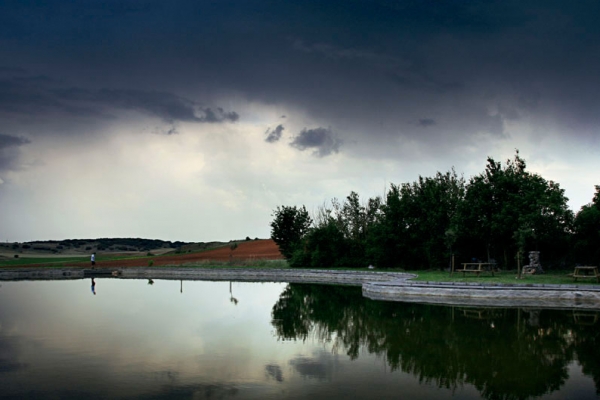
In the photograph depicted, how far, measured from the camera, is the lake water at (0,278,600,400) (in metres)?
8.95

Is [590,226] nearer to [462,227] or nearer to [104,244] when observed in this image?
[462,227]

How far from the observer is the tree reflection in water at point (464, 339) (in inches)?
383

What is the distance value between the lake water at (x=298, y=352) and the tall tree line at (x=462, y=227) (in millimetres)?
12937

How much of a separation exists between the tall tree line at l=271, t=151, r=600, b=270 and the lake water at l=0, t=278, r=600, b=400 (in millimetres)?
12937

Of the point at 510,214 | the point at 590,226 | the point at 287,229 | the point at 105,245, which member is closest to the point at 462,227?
the point at 510,214

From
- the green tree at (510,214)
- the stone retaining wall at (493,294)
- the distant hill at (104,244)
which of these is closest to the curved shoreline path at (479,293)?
the stone retaining wall at (493,294)

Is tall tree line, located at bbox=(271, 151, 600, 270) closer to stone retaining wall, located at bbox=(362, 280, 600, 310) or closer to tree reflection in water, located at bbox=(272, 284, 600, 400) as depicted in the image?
stone retaining wall, located at bbox=(362, 280, 600, 310)

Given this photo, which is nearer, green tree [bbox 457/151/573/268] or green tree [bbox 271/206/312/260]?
green tree [bbox 457/151/573/268]

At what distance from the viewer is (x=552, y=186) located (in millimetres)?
34281

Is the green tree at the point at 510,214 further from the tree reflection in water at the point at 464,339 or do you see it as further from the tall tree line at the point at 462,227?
the tree reflection in water at the point at 464,339

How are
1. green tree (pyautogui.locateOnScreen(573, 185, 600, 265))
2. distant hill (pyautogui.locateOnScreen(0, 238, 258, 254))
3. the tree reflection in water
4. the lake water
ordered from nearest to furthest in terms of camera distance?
the lake water
the tree reflection in water
green tree (pyautogui.locateOnScreen(573, 185, 600, 265))
distant hill (pyautogui.locateOnScreen(0, 238, 258, 254))

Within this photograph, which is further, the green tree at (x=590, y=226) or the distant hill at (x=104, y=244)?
the distant hill at (x=104, y=244)

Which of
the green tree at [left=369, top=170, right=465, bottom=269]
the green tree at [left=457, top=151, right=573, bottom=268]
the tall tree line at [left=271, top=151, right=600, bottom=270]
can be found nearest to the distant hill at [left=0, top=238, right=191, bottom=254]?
the tall tree line at [left=271, top=151, right=600, bottom=270]

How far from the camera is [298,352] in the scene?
12133 millimetres
